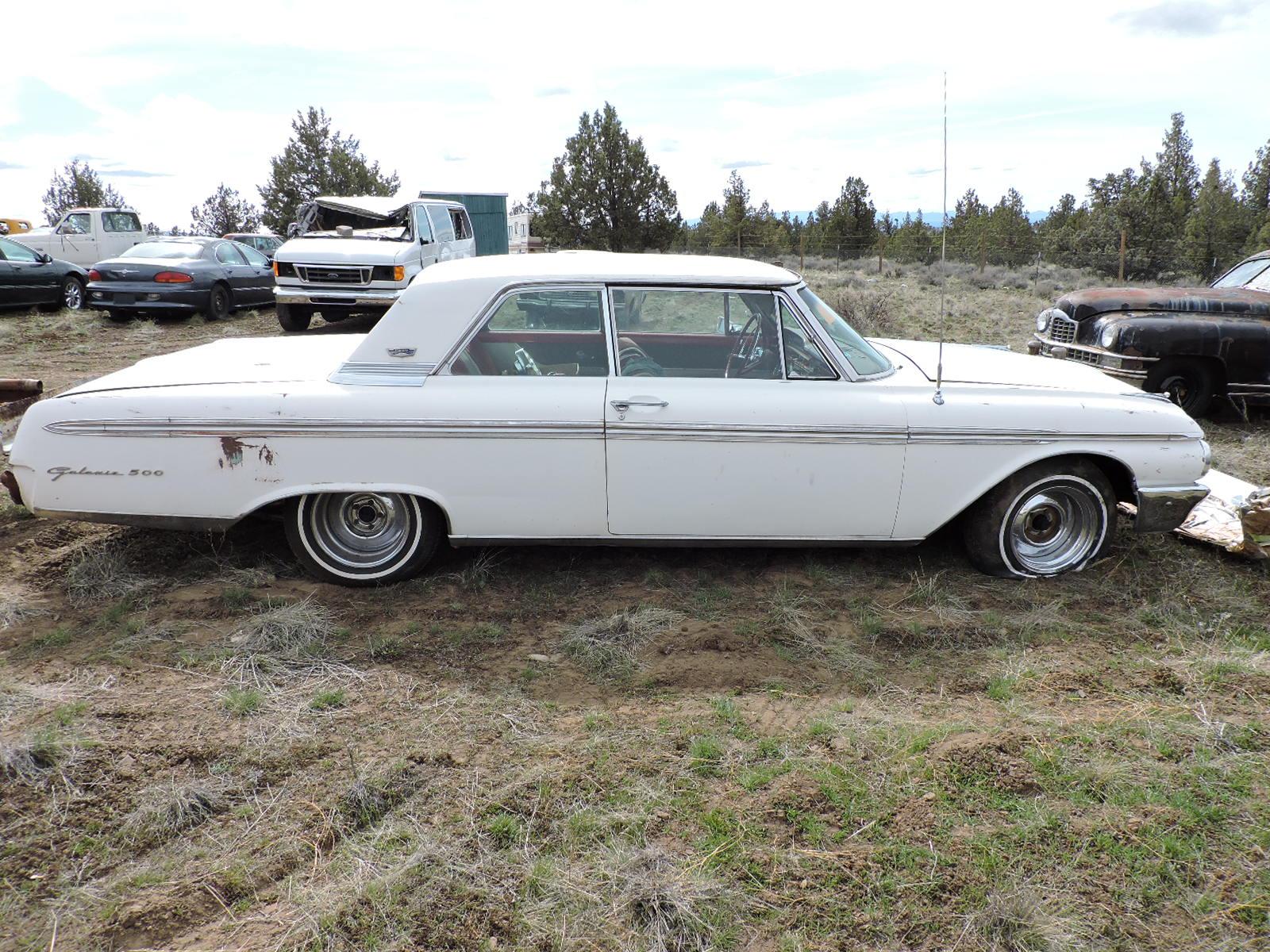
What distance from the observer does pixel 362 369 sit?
4113mm

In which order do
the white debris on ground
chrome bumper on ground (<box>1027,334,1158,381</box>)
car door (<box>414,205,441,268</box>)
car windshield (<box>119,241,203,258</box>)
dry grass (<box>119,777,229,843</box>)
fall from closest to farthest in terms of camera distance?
dry grass (<box>119,777,229,843</box>)
the white debris on ground
chrome bumper on ground (<box>1027,334,1158,381</box>)
car door (<box>414,205,441,268</box>)
car windshield (<box>119,241,203,258</box>)

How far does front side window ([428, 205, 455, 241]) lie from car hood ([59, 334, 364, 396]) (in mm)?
8910

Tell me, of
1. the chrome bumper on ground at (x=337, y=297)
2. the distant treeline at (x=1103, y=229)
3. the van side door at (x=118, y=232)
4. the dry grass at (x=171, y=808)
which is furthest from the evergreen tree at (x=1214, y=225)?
the dry grass at (x=171, y=808)

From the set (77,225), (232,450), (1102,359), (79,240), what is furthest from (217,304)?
(1102,359)

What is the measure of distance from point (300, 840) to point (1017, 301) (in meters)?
18.2

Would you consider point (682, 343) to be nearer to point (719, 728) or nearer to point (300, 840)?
point (719, 728)

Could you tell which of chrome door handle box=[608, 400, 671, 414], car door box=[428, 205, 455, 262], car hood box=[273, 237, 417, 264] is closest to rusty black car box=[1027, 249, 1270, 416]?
chrome door handle box=[608, 400, 671, 414]

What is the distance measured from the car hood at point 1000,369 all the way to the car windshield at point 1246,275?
17.2 feet

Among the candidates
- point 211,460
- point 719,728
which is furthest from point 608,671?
point 211,460

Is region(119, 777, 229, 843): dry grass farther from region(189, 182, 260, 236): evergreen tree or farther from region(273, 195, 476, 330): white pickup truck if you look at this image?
region(189, 182, 260, 236): evergreen tree

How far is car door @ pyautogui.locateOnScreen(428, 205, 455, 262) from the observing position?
13.6 meters

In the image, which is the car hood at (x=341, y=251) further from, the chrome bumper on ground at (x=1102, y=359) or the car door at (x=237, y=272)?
the chrome bumper on ground at (x=1102, y=359)

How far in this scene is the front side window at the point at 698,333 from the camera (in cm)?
419

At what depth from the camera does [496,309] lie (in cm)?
413
